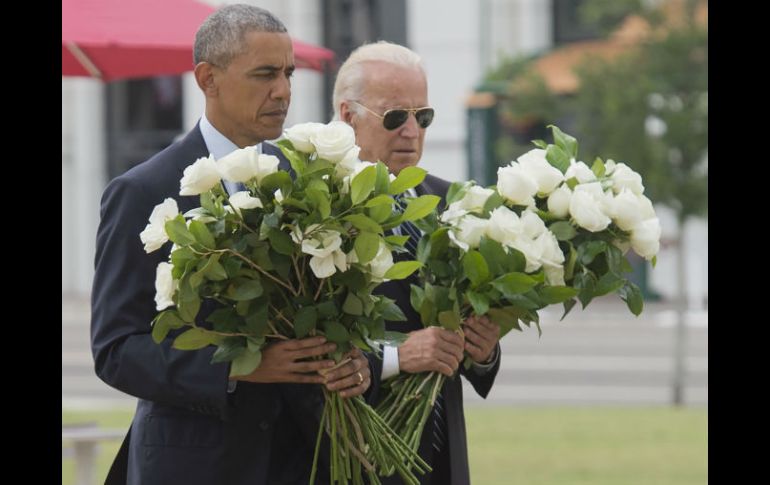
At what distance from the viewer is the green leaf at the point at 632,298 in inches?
143

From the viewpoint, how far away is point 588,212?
3.52 metres

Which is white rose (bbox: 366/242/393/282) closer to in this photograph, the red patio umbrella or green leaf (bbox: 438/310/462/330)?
green leaf (bbox: 438/310/462/330)

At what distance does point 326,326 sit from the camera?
10.8 ft

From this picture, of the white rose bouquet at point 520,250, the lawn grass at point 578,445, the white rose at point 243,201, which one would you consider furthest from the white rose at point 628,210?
the lawn grass at point 578,445

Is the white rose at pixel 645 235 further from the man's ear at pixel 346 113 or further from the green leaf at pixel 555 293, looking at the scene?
the man's ear at pixel 346 113

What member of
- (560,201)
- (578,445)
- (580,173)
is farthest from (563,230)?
(578,445)

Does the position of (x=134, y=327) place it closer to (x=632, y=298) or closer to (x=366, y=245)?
(x=366, y=245)

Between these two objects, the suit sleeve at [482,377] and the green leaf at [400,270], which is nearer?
the green leaf at [400,270]

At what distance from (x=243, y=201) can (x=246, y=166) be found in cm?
8

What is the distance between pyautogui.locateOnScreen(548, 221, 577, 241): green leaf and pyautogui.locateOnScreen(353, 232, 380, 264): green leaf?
0.55m

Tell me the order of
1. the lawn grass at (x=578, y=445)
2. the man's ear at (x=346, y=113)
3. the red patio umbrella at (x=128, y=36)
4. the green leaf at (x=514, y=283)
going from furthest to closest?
the lawn grass at (x=578, y=445) < the red patio umbrella at (x=128, y=36) < the man's ear at (x=346, y=113) < the green leaf at (x=514, y=283)

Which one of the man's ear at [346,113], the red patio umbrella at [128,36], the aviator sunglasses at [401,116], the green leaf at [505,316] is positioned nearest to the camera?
the green leaf at [505,316]

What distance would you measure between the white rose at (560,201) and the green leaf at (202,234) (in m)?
0.89
